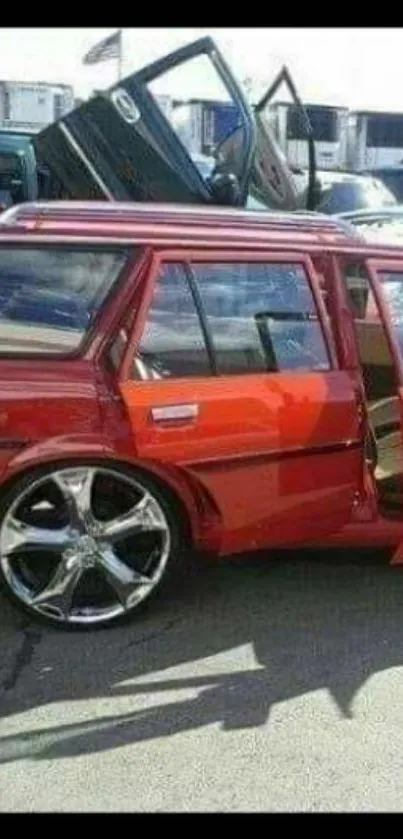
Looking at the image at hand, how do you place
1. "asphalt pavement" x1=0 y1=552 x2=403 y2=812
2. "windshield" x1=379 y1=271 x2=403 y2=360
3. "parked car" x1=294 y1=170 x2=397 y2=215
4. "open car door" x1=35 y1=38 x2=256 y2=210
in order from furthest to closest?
"parked car" x1=294 y1=170 x2=397 y2=215
"open car door" x1=35 y1=38 x2=256 y2=210
"windshield" x1=379 y1=271 x2=403 y2=360
"asphalt pavement" x1=0 y1=552 x2=403 y2=812

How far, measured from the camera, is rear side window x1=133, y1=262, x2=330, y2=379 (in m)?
3.32

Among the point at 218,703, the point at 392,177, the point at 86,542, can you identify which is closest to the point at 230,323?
the point at 86,542

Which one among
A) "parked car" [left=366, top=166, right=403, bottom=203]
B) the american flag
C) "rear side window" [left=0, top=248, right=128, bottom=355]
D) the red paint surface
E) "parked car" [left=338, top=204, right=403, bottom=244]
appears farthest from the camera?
"parked car" [left=366, top=166, right=403, bottom=203]

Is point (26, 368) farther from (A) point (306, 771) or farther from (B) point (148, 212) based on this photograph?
(A) point (306, 771)

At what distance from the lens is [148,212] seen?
3.64 meters

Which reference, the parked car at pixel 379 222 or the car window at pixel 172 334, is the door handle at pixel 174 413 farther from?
the parked car at pixel 379 222

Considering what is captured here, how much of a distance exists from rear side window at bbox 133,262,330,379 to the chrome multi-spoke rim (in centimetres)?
49

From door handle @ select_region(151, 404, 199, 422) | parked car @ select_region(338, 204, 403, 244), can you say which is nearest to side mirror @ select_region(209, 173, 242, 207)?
parked car @ select_region(338, 204, 403, 244)

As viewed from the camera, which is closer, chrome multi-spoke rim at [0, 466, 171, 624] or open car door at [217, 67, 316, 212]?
chrome multi-spoke rim at [0, 466, 171, 624]

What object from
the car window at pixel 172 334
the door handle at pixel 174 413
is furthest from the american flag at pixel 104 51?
the door handle at pixel 174 413

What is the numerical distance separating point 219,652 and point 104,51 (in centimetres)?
807

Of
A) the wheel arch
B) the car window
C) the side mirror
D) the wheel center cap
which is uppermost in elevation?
the car window

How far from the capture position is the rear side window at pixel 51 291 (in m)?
3.28

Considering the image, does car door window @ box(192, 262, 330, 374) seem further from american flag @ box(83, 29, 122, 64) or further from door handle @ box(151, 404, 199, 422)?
american flag @ box(83, 29, 122, 64)
